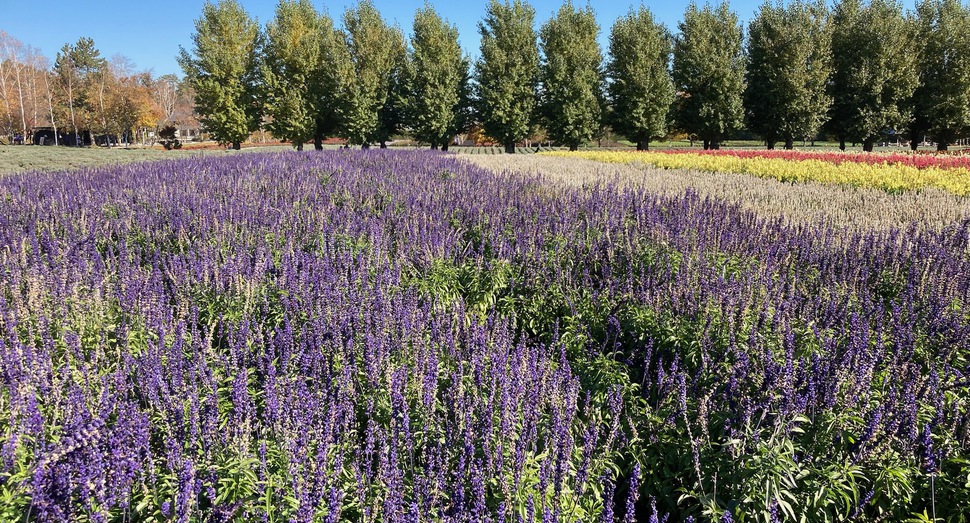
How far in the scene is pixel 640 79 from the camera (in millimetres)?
36469

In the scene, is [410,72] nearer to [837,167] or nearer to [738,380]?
[837,167]

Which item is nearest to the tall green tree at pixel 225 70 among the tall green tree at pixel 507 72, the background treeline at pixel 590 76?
the background treeline at pixel 590 76

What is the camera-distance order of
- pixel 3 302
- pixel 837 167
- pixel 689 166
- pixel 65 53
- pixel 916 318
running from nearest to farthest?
1. pixel 3 302
2. pixel 916 318
3. pixel 837 167
4. pixel 689 166
5. pixel 65 53

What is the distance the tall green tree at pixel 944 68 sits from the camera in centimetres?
3447

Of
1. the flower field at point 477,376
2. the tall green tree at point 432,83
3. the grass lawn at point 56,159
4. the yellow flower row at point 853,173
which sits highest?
the tall green tree at point 432,83

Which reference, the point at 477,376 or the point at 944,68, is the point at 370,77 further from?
the point at 944,68

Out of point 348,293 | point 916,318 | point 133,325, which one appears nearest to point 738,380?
point 916,318

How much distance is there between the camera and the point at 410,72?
→ 37.5 m

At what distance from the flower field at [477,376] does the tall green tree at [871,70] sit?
36841mm

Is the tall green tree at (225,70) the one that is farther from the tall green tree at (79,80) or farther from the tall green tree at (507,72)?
the tall green tree at (79,80)

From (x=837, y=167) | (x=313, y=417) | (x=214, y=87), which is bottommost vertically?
(x=313, y=417)

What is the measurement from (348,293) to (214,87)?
126ft

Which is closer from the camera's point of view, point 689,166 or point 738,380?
point 738,380

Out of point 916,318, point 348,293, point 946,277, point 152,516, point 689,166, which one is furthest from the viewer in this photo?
point 689,166
